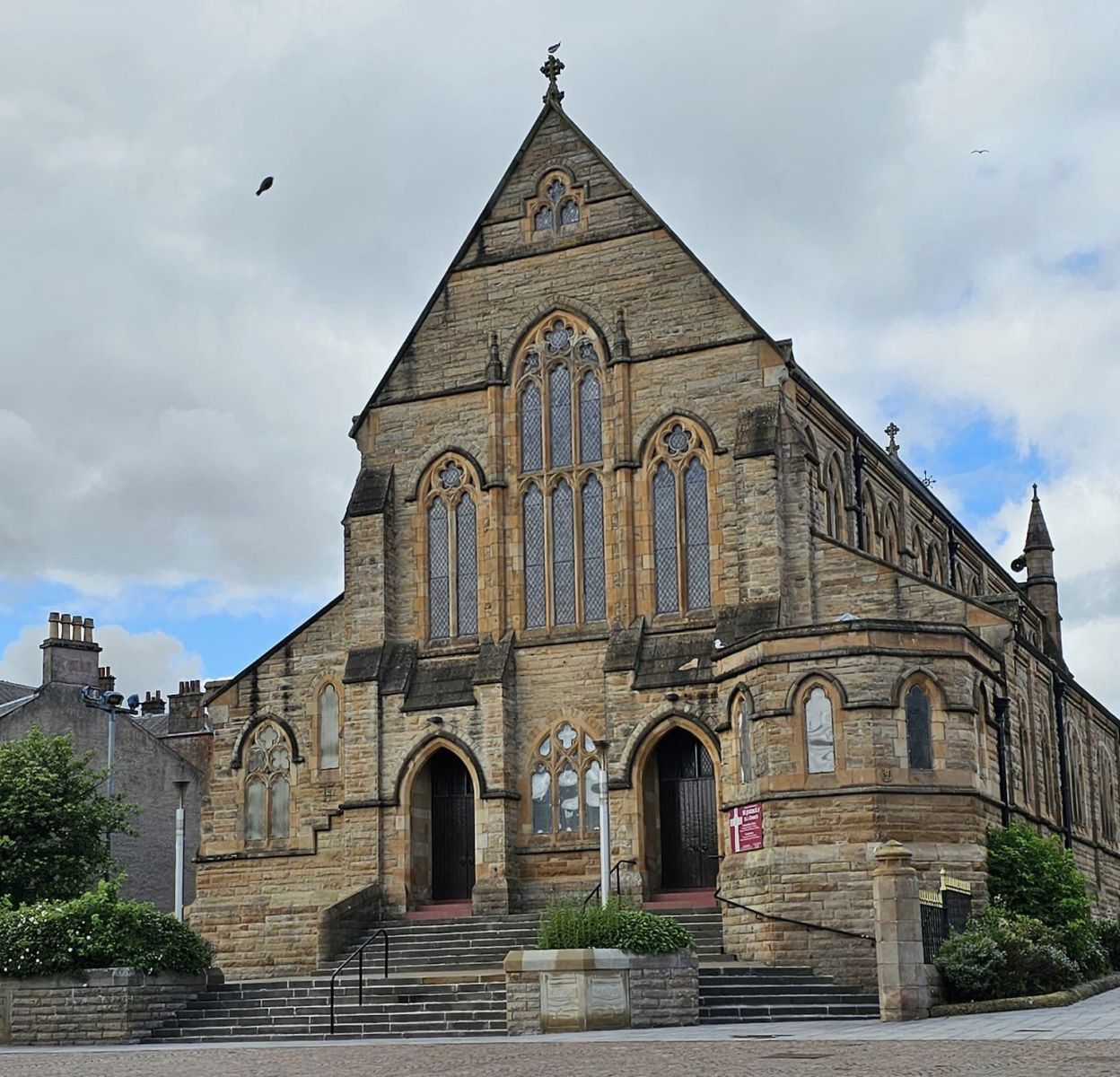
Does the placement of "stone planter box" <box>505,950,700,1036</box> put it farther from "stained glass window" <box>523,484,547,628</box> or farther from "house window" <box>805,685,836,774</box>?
"stained glass window" <box>523,484,547,628</box>

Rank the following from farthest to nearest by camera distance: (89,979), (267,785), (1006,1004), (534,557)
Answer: (267,785) < (534,557) < (89,979) < (1006,1004)

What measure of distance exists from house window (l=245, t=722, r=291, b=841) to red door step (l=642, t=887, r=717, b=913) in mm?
8309

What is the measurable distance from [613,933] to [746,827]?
5.21 m

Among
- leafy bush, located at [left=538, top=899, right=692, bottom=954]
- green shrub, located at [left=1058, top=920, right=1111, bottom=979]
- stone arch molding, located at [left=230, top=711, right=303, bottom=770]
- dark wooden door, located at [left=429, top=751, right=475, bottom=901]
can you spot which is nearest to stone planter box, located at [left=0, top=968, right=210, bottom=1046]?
leafy bush, located at [left=538, top=899, right=692, bottom=954]

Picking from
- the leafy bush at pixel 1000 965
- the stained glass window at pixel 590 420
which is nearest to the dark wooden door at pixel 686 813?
the stained glass window at pixel 590 420

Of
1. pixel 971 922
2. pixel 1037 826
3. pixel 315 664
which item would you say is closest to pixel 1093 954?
pixel 971 922

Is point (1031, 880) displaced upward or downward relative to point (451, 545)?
downward

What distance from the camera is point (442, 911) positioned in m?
33.1

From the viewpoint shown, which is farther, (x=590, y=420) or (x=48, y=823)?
(x=590, y=420)

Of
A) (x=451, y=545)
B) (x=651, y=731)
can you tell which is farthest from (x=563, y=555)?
(x=651, y=731)

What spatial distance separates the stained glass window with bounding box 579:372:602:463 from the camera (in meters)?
34.9

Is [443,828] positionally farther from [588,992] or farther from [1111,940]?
[1111,940]

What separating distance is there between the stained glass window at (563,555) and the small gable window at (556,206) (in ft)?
18.4

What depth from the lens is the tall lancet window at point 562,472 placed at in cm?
3434
